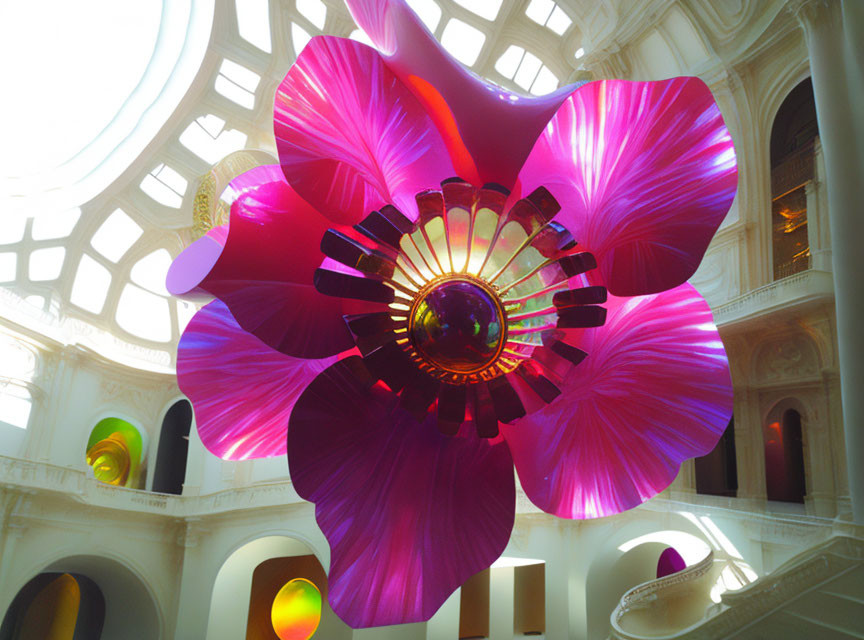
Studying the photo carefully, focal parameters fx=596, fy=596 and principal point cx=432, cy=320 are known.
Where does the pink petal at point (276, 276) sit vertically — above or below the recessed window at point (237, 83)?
below

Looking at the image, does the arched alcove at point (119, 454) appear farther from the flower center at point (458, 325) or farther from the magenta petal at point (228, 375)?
the flower center at point (458, 325)

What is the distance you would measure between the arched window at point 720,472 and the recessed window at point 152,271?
1527cm

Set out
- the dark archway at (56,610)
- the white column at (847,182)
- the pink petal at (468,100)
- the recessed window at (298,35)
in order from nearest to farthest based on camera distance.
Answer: the pink petal at (468,100), the white column at (847,182), the recessed window at (298,35), the dark archway at (56,610)

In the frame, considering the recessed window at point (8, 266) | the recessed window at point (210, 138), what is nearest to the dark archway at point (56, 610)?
the recessed window at point (8, 266)

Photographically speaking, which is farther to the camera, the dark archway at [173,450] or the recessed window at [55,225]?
the dark archway at [173,450]

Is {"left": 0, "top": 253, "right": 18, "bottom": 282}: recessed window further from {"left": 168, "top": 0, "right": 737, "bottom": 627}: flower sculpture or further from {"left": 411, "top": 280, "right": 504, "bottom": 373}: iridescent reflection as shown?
{"left": 411, "top": 280, "right": 504, "bottom": 373}: iridescent reflection

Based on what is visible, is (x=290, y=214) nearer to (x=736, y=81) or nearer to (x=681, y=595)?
(x=681, y=595)

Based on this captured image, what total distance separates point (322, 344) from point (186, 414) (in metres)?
17.7

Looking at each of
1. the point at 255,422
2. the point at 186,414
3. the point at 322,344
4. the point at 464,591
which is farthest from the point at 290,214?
the point at 186,414

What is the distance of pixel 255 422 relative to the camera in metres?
2.26

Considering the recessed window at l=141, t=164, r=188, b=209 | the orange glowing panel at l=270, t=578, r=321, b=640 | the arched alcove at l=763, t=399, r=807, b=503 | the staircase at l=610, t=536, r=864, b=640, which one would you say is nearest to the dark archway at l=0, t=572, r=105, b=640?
the orange glowing panel at l=270, t=578, r=321, b=640

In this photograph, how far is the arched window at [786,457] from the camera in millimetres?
13250

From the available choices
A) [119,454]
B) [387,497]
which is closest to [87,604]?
[119,454]

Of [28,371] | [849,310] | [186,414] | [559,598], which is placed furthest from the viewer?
[186,414]
